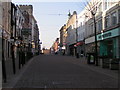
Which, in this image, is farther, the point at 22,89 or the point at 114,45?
the point at 114,45

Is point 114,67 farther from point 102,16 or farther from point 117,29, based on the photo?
point 102,16

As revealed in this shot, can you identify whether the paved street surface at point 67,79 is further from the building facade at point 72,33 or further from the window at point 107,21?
the building facade at point 72,33

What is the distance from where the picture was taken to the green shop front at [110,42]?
118 ft

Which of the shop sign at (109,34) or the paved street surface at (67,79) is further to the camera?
the shop sign at (109,34)

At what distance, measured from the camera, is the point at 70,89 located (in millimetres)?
10711

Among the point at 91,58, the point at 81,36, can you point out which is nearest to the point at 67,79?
the point at 91,58

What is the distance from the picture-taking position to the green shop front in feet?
118

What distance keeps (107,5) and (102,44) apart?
7051mm

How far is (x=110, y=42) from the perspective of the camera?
1634 inches

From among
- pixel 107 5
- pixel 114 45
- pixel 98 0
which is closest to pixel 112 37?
pixel 114 45

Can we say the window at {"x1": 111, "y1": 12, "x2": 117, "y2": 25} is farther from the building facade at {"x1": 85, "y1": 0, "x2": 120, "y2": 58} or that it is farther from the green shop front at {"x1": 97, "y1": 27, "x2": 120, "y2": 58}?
the green shop front at {"x1": 97, "y1": 27, "x2": 120, "y2": 58}

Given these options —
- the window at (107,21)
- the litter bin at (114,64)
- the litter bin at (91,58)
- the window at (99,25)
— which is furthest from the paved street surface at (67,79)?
the window at (99,25)

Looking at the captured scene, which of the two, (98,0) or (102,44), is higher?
(98,0)

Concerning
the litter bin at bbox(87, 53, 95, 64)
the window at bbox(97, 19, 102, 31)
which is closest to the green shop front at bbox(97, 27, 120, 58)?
the window at bbox(97, 19, 102, 31)
